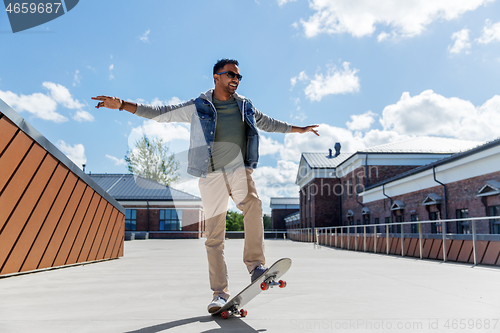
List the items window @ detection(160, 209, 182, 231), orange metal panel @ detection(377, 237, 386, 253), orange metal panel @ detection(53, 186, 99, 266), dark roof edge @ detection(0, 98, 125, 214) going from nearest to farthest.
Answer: dark roof edge @ detection(0, 98, 125, 214)
orange metal panel @ detection(53, 186, 99, 266)
orange metal panel @ detection(377, 237, 386, 253)
window @ detection(160, 209, 182, 231)

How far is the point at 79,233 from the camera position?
26.7ft

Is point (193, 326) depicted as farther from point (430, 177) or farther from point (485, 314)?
point (430, 177)

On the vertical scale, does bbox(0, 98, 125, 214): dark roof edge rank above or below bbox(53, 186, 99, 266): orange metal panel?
above

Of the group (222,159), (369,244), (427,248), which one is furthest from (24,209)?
(369,244)

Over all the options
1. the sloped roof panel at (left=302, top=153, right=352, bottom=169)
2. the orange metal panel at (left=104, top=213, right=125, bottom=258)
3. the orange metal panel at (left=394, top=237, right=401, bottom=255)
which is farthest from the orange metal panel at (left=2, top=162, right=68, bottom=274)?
the sloped roof panel at (left=302, top=153, right=352, bottom=169)

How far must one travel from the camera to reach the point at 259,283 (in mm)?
2941

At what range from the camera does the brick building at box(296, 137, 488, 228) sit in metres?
23.5

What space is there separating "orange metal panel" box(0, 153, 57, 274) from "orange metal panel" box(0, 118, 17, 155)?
874 mm

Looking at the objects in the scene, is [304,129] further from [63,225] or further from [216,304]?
[63,225]

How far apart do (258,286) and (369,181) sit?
2912 centimetres

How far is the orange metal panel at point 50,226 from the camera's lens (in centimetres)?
648

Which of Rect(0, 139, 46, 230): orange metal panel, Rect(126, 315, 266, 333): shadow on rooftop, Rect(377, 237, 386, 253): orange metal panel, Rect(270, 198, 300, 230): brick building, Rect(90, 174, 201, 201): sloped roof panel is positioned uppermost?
Rect(270, 198, 300, 230): brick building

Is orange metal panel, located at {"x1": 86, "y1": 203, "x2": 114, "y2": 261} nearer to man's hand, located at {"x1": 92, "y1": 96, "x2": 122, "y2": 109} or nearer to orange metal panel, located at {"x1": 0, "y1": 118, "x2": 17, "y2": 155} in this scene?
orange metal panel, located at {"x1": 0, "y1": 118, "x2": 17, "y2": 155}

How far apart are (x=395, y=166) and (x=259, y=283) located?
29484 mm
